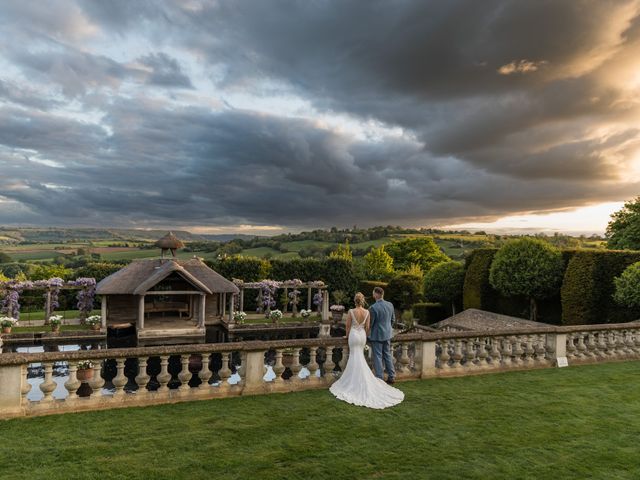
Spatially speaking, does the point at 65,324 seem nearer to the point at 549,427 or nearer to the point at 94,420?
the point at 94,420

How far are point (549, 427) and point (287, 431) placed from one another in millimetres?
3839

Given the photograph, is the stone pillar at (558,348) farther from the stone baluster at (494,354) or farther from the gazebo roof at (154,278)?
the gazebo roof at (154,278)

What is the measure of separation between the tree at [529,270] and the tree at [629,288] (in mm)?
4622

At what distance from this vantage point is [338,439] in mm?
5598

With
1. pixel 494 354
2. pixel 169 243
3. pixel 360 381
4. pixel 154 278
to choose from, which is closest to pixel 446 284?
pixel 169 243

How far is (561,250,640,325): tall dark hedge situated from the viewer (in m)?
19.9

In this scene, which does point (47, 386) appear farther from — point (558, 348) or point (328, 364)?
point (558, 348)

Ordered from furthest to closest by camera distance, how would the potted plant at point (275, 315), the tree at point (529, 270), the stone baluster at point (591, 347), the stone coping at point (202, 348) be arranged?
the potted plant at point (275, 315) < the tree at point (529, 270) < the stone baluster at point (591, 347) < the stone coping at point (202, 348)

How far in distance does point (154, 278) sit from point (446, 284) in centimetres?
1889

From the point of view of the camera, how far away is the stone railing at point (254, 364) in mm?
6385

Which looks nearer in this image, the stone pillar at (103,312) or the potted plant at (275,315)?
the stone pillar at (103,312)

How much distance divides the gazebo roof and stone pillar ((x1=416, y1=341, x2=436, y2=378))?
56.2 feet

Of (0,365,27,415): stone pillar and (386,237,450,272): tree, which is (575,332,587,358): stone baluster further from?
(386,237,450,272): tree

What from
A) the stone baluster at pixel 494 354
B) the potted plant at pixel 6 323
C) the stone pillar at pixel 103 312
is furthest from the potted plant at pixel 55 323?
the stone baluster at pixel 494 354
